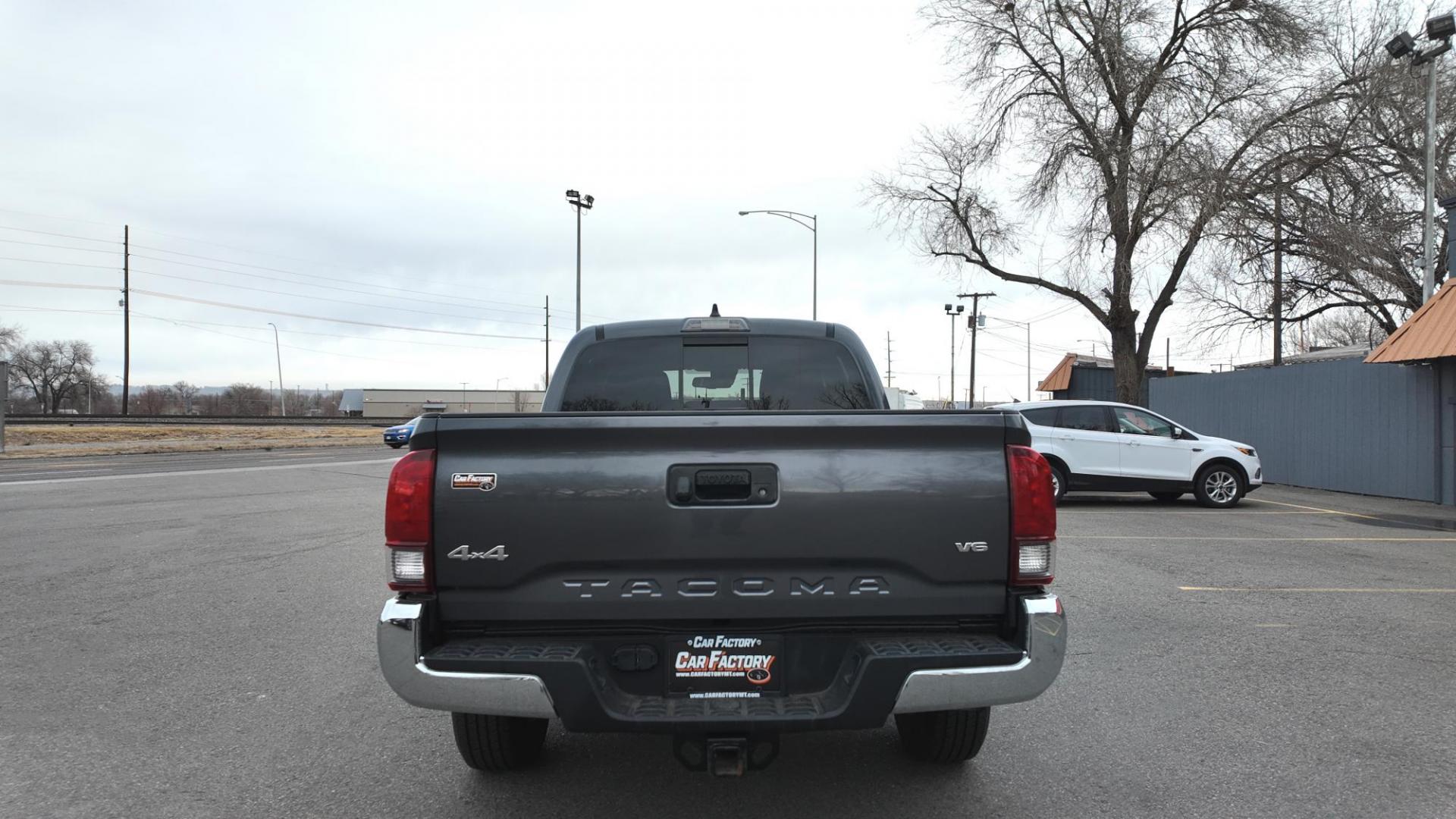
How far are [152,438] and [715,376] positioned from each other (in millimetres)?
40439

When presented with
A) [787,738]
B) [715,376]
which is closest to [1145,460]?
[715,376]

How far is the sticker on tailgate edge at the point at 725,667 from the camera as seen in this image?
9.62ft

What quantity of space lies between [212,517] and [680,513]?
11582 millimetres

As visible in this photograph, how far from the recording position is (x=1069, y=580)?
7867 mm

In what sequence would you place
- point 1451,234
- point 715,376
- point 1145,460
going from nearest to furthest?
point 715,376, point 1145,460, point 1451,234

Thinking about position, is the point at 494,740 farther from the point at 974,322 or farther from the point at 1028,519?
the point at 974,322

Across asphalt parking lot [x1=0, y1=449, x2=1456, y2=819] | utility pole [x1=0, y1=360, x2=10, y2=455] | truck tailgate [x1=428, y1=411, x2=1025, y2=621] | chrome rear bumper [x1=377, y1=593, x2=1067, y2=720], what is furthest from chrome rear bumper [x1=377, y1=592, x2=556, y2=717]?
utility pole [x1=0, y1=360, x2=10, y2=455]

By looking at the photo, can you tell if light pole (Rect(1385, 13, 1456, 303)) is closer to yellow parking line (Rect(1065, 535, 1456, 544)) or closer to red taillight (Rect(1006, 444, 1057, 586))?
yellow parking line (Rect(1065, 535, 1456, 544))

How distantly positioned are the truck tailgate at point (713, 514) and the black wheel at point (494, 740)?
0.79m

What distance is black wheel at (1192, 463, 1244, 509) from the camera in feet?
46.3

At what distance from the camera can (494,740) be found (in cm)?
357

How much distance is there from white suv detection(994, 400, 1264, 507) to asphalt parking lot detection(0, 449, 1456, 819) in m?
4.79

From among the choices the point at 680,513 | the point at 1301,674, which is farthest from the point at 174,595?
the point at 1301,674

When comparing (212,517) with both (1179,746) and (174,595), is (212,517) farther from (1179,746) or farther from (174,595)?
(1179,746)
